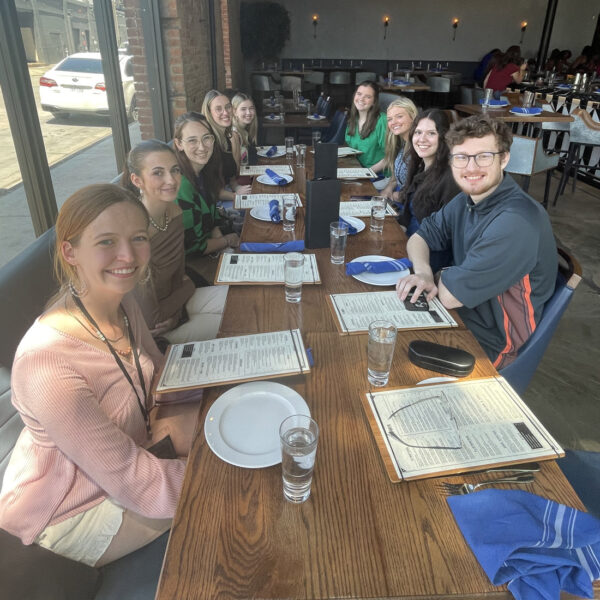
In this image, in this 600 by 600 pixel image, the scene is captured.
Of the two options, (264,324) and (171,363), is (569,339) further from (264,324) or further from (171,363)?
(171,363)

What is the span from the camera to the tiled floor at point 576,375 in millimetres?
2105

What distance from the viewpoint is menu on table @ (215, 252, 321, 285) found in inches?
62.2

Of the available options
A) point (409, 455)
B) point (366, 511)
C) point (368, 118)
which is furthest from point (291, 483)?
point (368, 118)

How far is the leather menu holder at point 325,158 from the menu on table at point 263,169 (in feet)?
2.52

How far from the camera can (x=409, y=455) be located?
2.94 feet

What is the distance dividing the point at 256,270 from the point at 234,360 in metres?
0.55

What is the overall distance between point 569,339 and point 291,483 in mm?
2562

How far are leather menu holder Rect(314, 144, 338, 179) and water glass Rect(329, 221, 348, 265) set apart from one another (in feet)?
1.83

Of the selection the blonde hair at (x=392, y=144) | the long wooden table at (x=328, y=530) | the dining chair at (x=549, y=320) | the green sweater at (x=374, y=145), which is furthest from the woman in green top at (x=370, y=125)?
the long wooden table at (x=328, y=530)

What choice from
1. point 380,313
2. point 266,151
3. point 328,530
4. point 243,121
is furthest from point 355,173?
point 328,530

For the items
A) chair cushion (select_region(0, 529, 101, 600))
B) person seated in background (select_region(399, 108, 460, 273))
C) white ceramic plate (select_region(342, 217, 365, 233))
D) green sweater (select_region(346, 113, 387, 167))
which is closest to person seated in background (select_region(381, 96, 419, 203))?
person seated in background (select_region(399, 108, 460, 273))

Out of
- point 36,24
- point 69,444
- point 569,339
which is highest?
point 36,24

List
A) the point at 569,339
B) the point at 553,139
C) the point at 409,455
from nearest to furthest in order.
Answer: the point at 409,455
the point at 569,339
the point at 553,139

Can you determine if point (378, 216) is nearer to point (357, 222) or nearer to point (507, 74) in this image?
point (357, 222)
